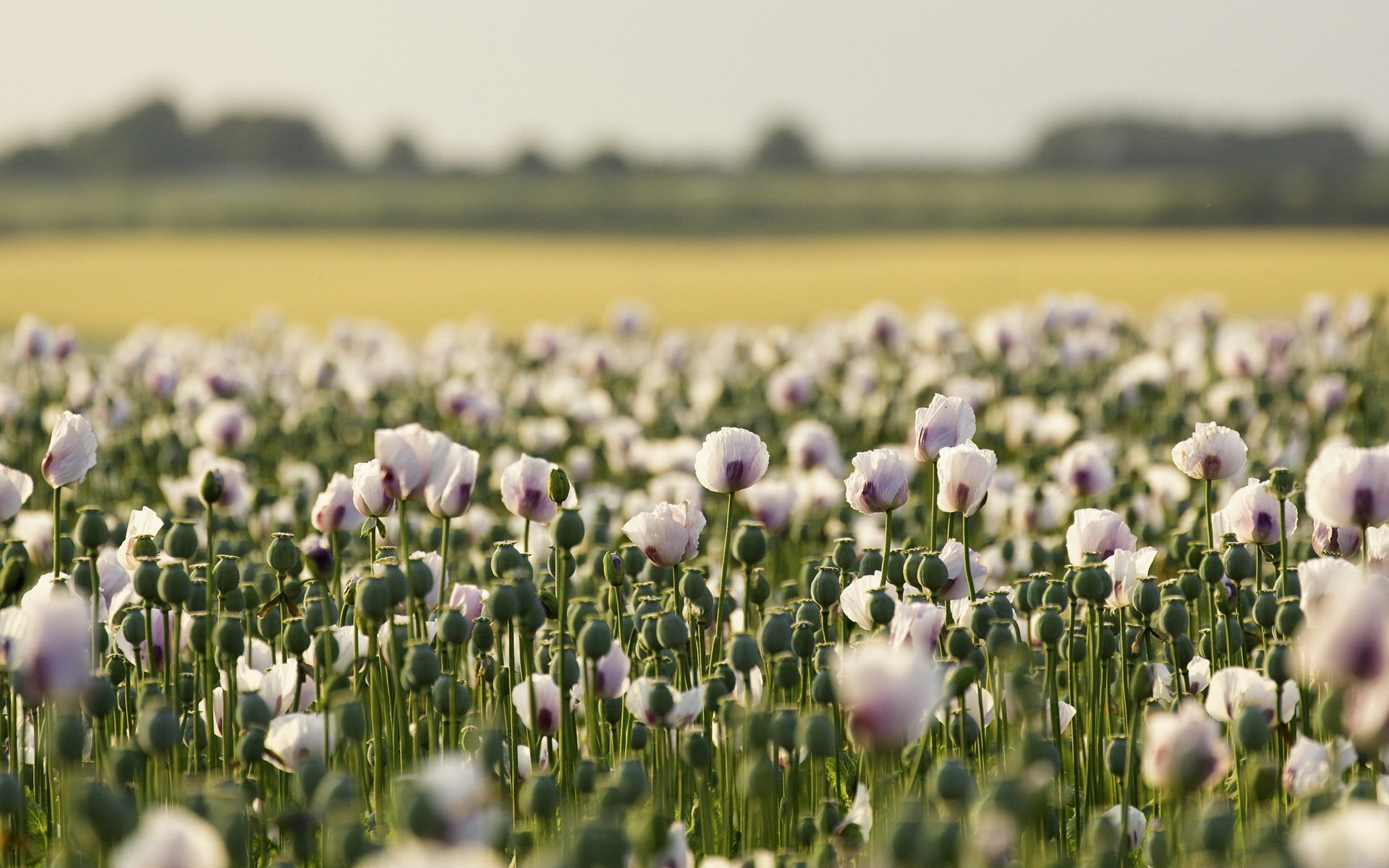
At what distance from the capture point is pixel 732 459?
10.9 feet

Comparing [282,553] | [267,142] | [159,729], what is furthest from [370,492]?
[267,142]

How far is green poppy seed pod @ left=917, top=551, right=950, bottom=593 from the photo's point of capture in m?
3.12

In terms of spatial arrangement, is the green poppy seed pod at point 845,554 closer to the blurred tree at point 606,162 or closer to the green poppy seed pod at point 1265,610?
the green poppy seed pod at point 1265,610

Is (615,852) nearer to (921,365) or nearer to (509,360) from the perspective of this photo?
(921,365)

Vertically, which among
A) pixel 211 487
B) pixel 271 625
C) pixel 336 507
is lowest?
pixel 271 625

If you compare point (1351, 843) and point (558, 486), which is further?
point (558, 486)

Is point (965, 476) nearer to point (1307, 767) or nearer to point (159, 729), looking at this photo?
point (1307, 767)

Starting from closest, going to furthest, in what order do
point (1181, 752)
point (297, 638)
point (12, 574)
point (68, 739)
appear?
1. point (1181, 752)
2. point (68, 739)
3. point (12, 574)
4. point (297, 638)

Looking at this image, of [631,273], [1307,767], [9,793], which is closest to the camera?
[9,793]

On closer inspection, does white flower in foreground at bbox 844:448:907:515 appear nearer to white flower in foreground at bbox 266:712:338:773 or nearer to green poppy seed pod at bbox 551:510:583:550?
green poppy seed pod at bbox 551:510:583:550

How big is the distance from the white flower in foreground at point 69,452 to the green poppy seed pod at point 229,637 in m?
0.51

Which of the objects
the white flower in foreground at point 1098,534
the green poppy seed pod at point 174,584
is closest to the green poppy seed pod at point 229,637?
the green poppy seed pod at point 174,584

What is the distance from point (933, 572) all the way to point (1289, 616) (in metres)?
0.71

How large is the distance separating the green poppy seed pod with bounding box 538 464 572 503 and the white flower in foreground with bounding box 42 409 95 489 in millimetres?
1026
